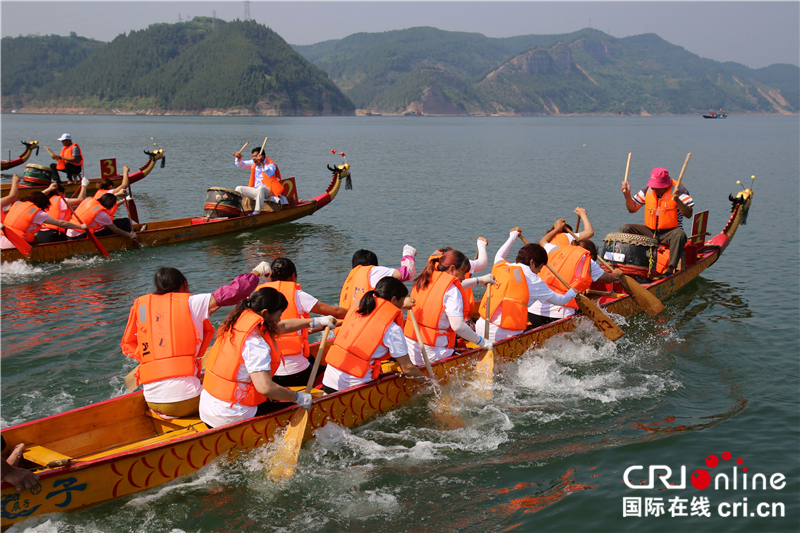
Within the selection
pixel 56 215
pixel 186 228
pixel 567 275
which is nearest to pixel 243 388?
pixel 567 275

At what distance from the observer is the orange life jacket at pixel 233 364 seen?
17.6 ft

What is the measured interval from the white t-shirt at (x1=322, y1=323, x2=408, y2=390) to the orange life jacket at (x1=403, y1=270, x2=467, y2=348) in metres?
0.72

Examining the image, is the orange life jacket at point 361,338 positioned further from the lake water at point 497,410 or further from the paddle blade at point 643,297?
the paddle blade at point 643,297

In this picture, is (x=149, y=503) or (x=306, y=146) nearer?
(x=149, y=503)

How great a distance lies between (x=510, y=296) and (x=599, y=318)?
2.09 meters

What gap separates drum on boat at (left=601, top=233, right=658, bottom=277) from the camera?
11.4m

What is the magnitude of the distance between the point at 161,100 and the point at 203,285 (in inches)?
6217

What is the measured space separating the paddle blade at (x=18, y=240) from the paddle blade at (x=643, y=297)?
12292 mm

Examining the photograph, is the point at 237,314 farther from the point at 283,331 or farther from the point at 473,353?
the point at 473,353

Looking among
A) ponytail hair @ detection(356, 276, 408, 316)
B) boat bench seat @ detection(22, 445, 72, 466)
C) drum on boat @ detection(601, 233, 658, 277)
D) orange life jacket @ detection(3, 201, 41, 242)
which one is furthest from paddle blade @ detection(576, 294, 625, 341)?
A: orange life jacket @ detection(3, 201, 41, 242)

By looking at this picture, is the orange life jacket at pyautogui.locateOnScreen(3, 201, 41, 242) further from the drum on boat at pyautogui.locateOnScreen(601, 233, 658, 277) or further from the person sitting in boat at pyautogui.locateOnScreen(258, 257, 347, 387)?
the drum on boat at pyautogui.locateOnScreen(601, 233, 658, 277)

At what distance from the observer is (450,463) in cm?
646

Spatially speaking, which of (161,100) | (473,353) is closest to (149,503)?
(473,353)

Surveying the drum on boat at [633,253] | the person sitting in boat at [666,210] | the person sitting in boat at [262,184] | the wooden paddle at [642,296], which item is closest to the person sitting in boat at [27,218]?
the person sitting in boat at [262,184]
